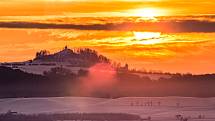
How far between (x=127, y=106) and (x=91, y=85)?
2212 centimetres

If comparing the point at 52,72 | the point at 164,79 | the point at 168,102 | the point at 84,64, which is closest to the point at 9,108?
the point at 168,102

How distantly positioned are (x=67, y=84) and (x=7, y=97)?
39.9 ft

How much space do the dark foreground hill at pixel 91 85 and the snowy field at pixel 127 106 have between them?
2687 millimetres

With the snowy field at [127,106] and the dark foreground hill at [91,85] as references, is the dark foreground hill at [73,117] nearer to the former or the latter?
the snowy field at [127,106]

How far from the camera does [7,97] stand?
76125mm

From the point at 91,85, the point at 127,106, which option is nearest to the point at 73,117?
the point at 127,106

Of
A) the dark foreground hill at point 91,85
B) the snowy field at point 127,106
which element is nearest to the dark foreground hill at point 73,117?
the snowy field at point 127,106

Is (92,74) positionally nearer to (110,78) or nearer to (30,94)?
(110,78)

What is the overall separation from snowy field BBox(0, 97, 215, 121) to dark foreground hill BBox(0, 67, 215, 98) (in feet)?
8.81

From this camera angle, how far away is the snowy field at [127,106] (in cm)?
5800

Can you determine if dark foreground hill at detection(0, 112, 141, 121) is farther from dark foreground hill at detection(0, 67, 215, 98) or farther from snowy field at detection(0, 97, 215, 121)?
dark foreground hill at detection(0, 67, 215, 98)

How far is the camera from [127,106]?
64375 millimetres

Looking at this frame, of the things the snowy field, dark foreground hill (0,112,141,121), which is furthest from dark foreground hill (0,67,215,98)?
dark foreground hill (0,112,141,121)

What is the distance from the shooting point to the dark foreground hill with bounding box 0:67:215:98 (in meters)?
76.5
